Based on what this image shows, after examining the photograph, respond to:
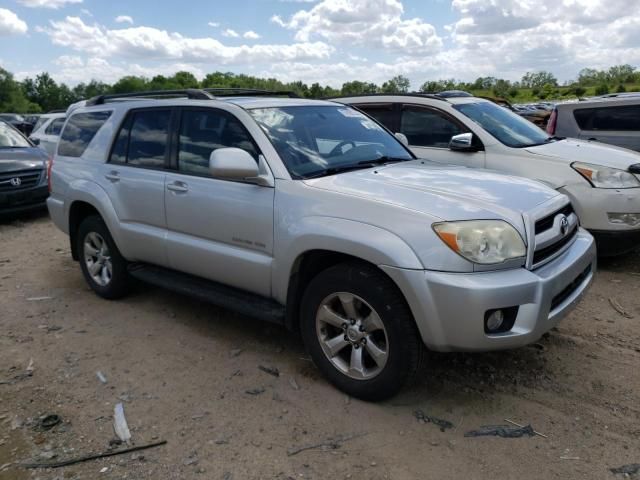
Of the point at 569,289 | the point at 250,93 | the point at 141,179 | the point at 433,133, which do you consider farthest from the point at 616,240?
the point at 141,179

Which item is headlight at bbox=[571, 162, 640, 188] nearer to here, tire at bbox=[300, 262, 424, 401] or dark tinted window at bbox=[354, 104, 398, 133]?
dark tinted window at bbox=[354, 104, 398, 133]

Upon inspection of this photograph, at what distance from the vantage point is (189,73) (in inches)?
4481

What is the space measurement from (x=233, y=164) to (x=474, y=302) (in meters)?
1.67

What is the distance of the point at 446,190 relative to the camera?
3.28m

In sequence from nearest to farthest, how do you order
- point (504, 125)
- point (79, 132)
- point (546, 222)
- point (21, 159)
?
point (546, 222) < point (79, 132) < point (504, 125) < point (21, 159)

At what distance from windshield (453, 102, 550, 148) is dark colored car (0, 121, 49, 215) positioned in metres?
6.62

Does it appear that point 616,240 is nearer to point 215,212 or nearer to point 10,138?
point 215,212

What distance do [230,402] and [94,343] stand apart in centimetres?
147

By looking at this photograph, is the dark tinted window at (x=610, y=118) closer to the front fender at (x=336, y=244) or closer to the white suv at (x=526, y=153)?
the white suv at (x=526, y=153)

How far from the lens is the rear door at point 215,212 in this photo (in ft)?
A: 12.0

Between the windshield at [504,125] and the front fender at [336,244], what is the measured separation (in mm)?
3543

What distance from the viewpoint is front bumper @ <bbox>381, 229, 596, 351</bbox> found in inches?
111

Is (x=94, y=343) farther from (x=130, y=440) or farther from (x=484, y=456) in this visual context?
(x=484, y=456)

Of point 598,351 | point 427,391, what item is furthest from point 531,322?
point 598,351
